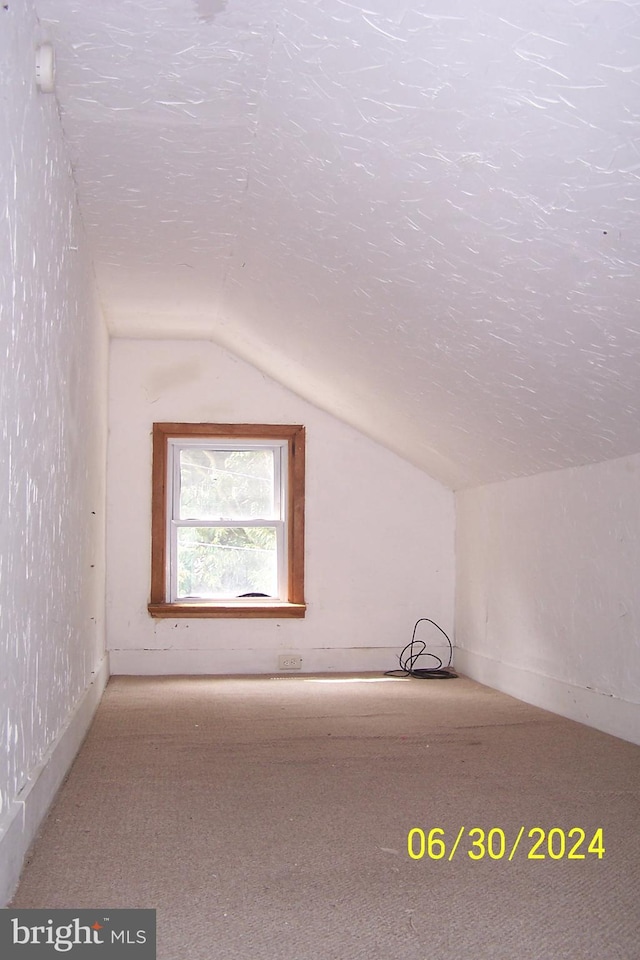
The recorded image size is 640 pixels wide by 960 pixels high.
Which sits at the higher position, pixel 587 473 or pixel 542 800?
pixel 587 473

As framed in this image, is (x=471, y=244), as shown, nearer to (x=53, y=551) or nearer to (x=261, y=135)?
(x=261, y=135)

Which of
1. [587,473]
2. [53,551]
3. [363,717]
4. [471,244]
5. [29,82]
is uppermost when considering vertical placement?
[29,82]

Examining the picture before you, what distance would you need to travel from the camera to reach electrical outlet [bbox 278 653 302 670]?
6.54 metres

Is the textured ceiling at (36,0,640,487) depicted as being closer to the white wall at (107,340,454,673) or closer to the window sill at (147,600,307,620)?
the white wall at (107,340,454,673)

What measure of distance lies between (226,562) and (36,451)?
12.8ft

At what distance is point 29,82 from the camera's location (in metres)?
2.57

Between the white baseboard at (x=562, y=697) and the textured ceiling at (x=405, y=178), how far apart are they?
1089 millimetres

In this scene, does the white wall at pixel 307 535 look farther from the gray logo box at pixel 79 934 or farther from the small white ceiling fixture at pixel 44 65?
the gray logo box at pixel 79 934

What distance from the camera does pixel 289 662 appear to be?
655 cm

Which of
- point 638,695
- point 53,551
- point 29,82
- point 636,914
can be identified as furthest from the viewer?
point 638,695

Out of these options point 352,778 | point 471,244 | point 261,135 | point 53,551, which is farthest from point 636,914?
point 261,135

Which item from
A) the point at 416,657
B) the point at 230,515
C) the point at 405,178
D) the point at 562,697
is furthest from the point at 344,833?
the point at 230,515

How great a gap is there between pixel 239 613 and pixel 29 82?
4.36 metres

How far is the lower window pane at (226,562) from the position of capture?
262 inches
